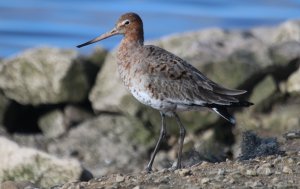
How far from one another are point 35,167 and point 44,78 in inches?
171

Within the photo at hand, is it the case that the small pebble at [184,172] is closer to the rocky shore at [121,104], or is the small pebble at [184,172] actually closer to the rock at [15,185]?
the rock at [15,185]

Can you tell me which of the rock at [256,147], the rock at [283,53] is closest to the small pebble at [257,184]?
the rock at [256,147]

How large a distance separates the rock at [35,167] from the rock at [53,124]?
12.3 ft

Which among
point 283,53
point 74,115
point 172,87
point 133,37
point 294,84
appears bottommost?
point 74,115

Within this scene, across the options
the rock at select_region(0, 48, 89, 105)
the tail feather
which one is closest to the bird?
the tail feather

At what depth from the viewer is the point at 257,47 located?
16.0 metres

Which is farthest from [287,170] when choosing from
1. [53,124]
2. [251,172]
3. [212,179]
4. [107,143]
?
[53,124]

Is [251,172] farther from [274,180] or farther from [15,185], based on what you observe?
[15,185]

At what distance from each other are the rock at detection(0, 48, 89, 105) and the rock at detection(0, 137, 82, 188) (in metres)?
3.88

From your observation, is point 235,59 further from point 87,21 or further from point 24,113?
point 87,21

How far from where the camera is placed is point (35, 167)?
11.7 m

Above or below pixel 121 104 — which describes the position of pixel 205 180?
below

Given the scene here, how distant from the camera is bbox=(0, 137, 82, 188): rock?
1140 centimetres

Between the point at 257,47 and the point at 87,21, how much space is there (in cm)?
942
